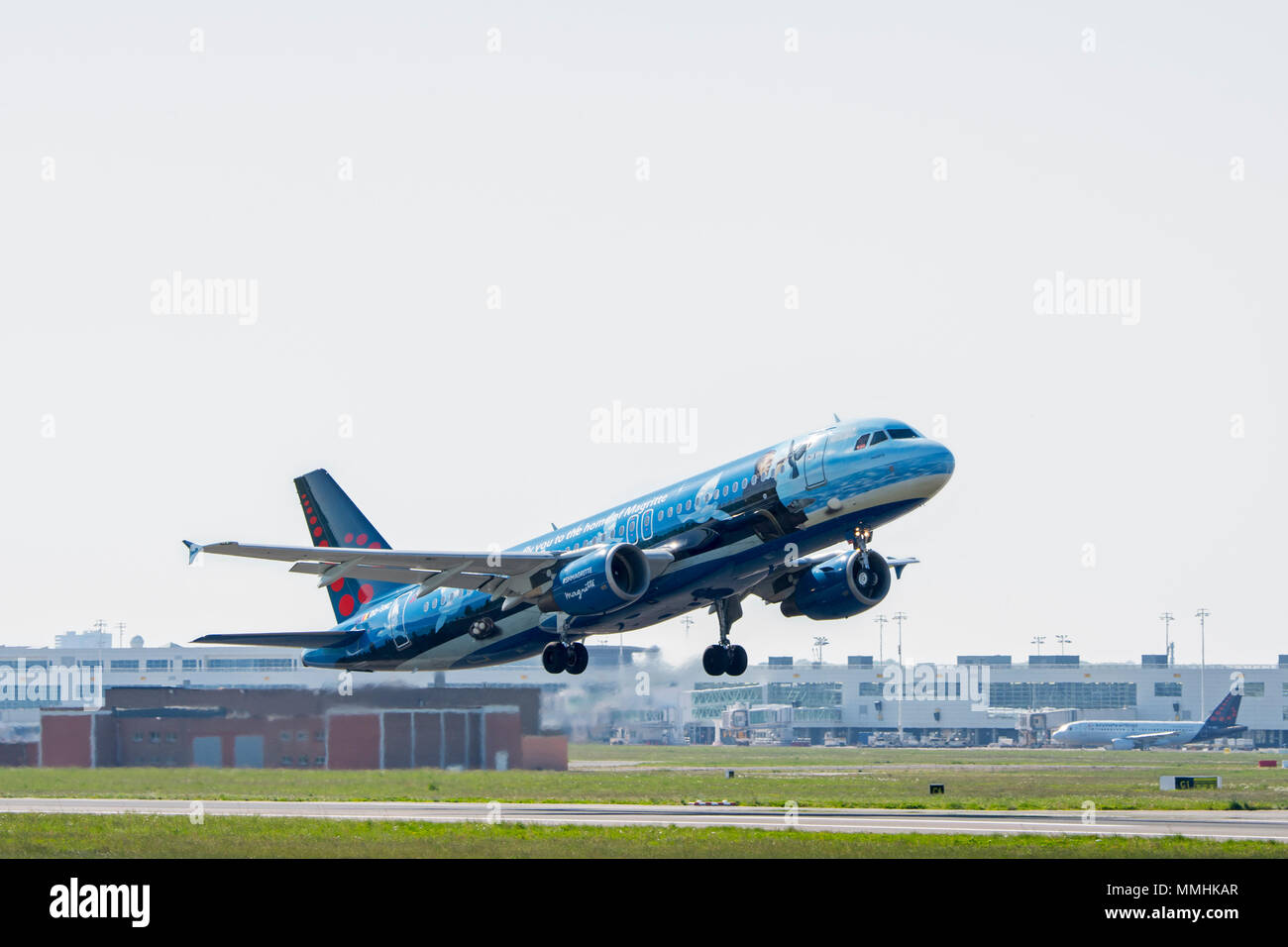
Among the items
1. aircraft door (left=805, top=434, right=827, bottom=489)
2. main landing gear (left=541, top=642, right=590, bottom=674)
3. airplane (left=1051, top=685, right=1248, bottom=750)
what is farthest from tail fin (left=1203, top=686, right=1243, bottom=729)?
aircraft door (left=805, top=434, right=827, bottom=489)

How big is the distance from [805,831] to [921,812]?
11256mm

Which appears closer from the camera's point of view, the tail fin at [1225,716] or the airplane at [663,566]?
the airplane at [663,566]

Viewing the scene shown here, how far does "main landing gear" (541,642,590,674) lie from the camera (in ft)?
167

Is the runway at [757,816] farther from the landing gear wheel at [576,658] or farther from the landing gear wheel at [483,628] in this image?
the landing gear wheel at [483,628]

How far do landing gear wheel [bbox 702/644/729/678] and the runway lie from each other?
4656mm

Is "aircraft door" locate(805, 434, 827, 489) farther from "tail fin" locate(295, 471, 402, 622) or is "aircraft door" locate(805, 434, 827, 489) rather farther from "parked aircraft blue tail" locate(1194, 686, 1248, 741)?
"parked aircraft blue tail" locate(1194, 686, 1248, 741)

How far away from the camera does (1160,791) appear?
68.9 m

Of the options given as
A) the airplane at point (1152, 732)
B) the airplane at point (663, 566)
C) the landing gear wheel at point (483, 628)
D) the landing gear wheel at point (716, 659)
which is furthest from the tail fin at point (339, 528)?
the airplane at point (1152, 732)

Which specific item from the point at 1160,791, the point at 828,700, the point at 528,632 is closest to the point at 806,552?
the point at 528,632

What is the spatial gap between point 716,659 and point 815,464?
11.2m

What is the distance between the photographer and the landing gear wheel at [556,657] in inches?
2008

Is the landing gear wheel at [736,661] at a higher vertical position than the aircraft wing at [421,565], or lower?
lower

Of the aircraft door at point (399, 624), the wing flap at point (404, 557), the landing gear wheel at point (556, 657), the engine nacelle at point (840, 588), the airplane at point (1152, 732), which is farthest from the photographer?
the airplane at point (1152, 732)

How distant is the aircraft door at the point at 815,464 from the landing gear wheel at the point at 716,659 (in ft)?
34.9
